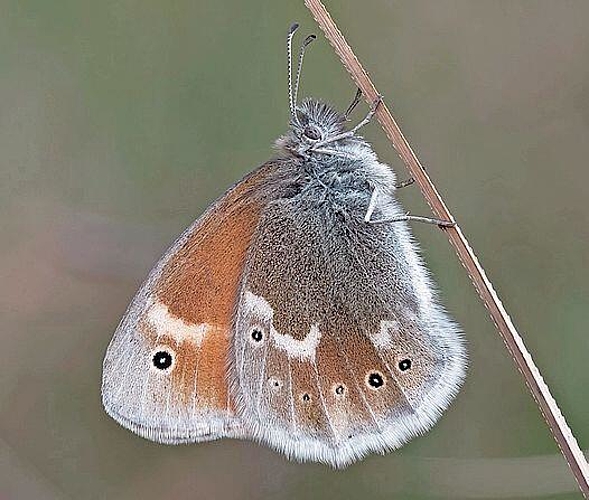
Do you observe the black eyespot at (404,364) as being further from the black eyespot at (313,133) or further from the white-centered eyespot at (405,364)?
the black eyespot at (313,133)

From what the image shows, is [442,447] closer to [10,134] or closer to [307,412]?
[307,412]

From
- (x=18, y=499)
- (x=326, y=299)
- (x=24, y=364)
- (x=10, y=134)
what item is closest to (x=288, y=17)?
(x=10, y=134)

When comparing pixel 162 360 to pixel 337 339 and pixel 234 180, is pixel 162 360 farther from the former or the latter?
pixel 234 180

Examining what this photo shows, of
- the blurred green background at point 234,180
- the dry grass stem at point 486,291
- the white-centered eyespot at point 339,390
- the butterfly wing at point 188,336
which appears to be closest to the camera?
the dry grass stem at point 486,291

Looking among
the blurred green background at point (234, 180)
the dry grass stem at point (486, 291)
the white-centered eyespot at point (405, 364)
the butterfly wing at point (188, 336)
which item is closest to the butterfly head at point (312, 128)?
the butterfly wing at point (188, 336)

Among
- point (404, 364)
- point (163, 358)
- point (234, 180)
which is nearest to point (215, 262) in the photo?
point (163, 358)

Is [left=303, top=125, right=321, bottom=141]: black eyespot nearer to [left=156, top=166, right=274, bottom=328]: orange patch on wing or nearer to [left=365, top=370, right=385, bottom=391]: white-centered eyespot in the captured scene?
[left=156, top=166, right=274, bottom=328]: orange patch on wing

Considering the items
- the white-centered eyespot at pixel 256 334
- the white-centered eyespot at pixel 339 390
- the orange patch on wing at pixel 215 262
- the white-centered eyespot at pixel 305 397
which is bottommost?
the white-centered eyespot at pixel 339 390
